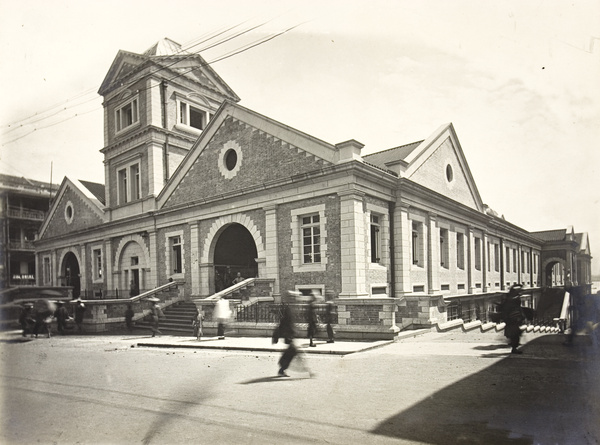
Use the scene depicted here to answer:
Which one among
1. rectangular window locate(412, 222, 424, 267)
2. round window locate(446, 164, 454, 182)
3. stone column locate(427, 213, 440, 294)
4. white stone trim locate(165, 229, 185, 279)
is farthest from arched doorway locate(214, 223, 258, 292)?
round window locate(446, 164, 454, 182)

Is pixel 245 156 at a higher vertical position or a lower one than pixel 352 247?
higher

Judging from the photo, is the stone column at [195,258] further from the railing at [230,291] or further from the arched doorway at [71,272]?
the arched doorway at [71,272]

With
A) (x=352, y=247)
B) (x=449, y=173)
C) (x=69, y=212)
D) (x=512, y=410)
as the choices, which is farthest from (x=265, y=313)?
(x=69, y=212)

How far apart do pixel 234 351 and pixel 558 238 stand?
115 feet

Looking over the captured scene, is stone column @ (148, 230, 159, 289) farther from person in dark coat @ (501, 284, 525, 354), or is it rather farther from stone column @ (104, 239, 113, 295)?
person in dark coat @ (501, 284, 525, 354)

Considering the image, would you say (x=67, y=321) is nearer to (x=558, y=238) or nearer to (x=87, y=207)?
(x=87, y=207)

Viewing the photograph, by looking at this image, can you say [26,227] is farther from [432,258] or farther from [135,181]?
[432,258]

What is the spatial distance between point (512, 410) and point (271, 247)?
13131 mm

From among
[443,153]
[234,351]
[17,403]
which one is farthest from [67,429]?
[443,153]

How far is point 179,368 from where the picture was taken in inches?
418

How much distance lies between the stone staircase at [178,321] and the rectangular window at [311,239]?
18.7 feet

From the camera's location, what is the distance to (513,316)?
435 inches

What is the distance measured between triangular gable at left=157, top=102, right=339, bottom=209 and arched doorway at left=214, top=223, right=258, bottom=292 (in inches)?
94.7

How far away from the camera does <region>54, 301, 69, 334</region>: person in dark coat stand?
20750 millimetres
